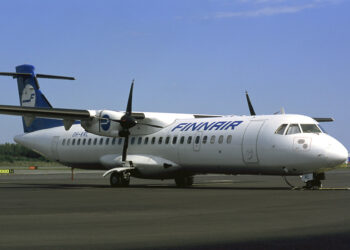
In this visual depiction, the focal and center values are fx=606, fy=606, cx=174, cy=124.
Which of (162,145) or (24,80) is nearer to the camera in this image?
(162,145)

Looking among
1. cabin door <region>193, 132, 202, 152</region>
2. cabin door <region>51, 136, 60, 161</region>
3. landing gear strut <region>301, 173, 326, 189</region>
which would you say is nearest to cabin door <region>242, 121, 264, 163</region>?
landing gear strut <region>301, 173, 326, 189</region>

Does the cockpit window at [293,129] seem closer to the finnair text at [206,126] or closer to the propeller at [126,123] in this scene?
the finnair text at [206,126]

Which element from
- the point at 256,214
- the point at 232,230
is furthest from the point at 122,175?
the point at 232,230

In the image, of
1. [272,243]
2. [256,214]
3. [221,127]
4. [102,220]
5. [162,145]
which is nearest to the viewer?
[272,243]

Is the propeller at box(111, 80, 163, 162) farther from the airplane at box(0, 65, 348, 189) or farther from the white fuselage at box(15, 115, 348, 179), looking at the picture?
the white fuselage at box(15, 115, 348, 179)

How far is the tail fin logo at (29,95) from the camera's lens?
32219 mm

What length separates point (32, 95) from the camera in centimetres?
3222

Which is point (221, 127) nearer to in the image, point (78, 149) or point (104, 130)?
point (104, 130)

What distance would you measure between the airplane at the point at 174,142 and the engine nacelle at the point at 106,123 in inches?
1.7

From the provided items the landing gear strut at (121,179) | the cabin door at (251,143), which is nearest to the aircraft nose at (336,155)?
the cabin door at (251,143)

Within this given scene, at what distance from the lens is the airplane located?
2112 centimetres

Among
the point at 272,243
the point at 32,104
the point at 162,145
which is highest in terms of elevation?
the point at 32,104

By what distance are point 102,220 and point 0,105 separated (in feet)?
49.6

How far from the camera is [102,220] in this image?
11.2 m
